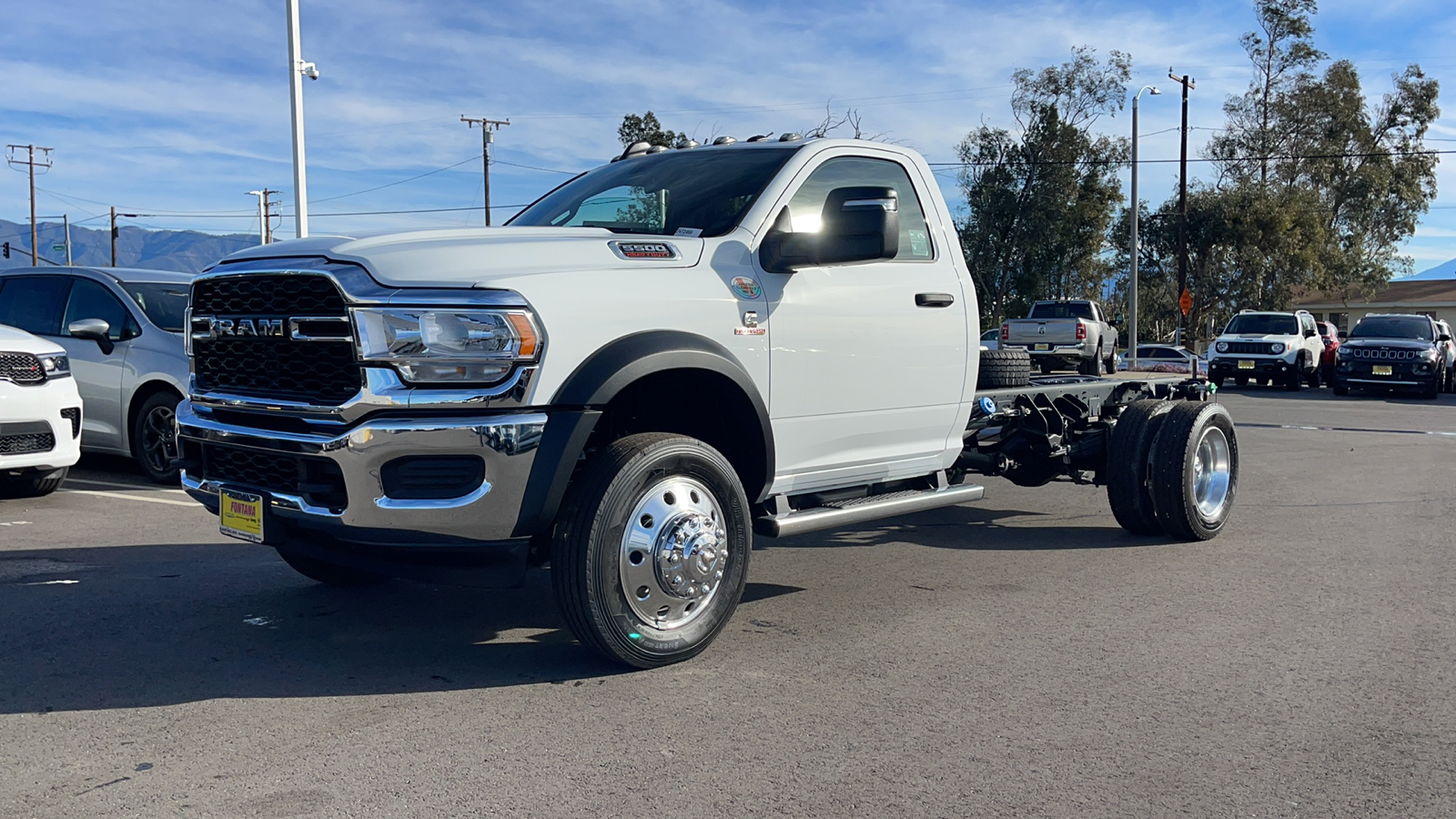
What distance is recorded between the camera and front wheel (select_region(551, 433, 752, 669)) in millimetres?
4129

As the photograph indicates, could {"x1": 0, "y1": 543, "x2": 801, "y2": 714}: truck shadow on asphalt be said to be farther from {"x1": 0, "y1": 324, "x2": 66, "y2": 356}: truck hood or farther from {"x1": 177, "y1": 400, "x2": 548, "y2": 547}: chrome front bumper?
{"x1": 0, "y1": 324, "x2": 66, "y2": 356}: truck hood

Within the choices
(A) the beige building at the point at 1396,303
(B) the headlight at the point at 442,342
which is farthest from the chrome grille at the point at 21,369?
(A) the beige building at the point at 1396,303

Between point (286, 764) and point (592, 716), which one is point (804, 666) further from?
point (286, 764)

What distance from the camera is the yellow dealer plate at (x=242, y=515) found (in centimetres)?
430

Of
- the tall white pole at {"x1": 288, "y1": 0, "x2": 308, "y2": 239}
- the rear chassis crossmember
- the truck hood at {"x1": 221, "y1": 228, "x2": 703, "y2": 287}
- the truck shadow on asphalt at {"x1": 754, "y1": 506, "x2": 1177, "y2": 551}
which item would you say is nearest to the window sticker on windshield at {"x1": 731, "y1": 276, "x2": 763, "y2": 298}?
the truck hood at {"x1": 221, "y1": 228, "x2": 703, "y2": 287}

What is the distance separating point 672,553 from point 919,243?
2.29 m

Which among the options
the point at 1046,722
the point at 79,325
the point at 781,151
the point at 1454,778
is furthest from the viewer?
the point at 79,325

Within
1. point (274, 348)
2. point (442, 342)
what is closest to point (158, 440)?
point (274, 348)

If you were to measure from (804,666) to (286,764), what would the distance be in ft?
6.23

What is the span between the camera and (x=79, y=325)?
28.1 feet

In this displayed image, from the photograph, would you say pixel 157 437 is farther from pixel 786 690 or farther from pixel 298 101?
pixel 298 101

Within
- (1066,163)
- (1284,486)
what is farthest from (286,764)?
(1066,163)

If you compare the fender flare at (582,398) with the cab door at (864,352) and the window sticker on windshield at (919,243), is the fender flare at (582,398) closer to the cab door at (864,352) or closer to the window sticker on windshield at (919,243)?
the cab door at (864,352)

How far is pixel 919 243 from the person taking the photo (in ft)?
19.1
